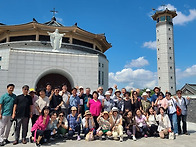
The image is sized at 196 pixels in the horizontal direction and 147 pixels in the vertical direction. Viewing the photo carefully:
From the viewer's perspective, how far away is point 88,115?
5312mm

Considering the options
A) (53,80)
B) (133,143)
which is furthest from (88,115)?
(53,80)

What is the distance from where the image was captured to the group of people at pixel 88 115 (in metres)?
4.80

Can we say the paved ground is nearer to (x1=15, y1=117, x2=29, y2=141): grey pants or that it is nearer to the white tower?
(x1=15, y1=117, x2=29, y2=141): grey pants

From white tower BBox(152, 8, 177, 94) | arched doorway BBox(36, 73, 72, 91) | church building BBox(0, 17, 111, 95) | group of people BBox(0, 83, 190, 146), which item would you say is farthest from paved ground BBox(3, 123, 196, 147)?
white tower BBox(152, 8, 177, 94)

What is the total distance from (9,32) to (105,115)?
760 inches

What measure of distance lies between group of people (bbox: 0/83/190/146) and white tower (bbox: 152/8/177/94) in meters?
25.8

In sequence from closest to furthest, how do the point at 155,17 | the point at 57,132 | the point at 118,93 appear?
the point at 57,132
the point at 118,93
the point at 155,17

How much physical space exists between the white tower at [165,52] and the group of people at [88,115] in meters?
25.8

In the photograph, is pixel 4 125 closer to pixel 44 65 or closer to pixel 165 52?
pixel 44 65

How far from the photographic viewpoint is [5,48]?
1850cm

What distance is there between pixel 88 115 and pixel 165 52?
1167 inches

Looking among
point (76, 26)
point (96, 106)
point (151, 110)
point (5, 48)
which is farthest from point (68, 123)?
point (5, 48)

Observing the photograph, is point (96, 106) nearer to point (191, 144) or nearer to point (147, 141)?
point (147, 141)

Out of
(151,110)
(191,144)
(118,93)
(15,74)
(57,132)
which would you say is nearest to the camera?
(191,144)
